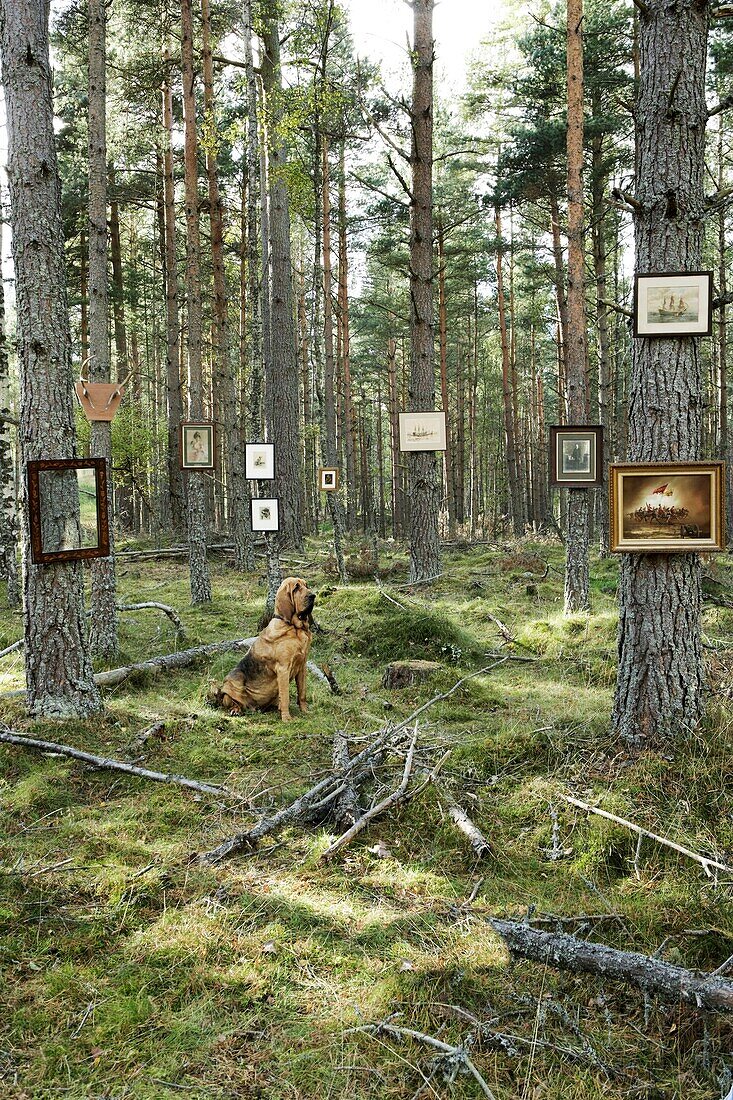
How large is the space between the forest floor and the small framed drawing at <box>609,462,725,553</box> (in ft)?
3.60

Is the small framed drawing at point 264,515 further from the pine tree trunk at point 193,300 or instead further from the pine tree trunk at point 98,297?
the pine tree trunk at point 193,300

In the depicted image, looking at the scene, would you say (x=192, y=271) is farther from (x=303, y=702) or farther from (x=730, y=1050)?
(x=730, y=1050)

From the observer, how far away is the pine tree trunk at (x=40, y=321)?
5.61 m

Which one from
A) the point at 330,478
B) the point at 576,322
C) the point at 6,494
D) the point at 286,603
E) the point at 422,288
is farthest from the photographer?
the point at 330,478

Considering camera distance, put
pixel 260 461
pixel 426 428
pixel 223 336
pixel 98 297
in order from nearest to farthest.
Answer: pixel 98 297 → pixel 260 461 → pixel 426 428 → pixel 223 336

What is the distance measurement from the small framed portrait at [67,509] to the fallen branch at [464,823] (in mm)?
3357

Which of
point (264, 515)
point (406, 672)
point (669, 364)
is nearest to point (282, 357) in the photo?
point (264, 515)

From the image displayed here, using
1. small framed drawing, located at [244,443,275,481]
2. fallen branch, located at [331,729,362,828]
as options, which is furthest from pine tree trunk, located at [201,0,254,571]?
fallen branch, located at [331,729,362,828]

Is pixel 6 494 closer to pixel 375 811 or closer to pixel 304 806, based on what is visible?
pixel 304 806

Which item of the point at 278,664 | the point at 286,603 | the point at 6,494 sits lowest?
the point at 278,664

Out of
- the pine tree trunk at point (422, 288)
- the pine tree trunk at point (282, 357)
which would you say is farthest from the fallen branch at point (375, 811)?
the pine tree trunk at point (282, 357)

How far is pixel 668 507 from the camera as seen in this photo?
450cm

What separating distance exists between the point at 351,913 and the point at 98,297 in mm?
7135

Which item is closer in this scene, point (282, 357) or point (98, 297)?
point (98, 297)
